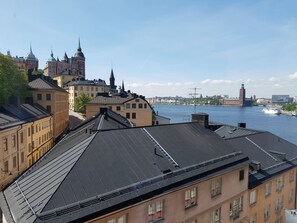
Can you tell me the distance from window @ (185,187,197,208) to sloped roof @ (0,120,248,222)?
3.35 feet

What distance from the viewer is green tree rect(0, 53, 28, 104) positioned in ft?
133

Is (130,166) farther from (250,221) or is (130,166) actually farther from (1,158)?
(1,158)

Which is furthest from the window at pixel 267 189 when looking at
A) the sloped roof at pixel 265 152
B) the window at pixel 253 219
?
the window at pixel 253 219

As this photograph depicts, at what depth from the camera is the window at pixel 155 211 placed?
14094 mm

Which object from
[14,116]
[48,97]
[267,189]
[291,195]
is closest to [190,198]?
[267,189]

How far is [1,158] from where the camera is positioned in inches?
1077

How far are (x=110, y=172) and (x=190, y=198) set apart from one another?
615 centimetres

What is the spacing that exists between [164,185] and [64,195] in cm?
567

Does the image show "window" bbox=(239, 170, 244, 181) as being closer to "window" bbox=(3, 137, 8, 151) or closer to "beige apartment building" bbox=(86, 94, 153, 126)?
"window" bbox=(3, 137, 8, 151)

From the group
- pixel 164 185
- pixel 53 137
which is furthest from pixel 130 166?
pixel 53 137

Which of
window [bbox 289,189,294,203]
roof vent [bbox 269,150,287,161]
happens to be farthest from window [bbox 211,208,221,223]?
window [bbox 289,189,294,203]

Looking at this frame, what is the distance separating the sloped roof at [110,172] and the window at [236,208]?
10.8 feet

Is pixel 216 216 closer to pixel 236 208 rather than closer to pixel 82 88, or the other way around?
pixel 236 208

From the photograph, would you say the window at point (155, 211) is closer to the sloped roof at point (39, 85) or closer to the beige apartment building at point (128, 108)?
the sloped roof at point (39, 85)
